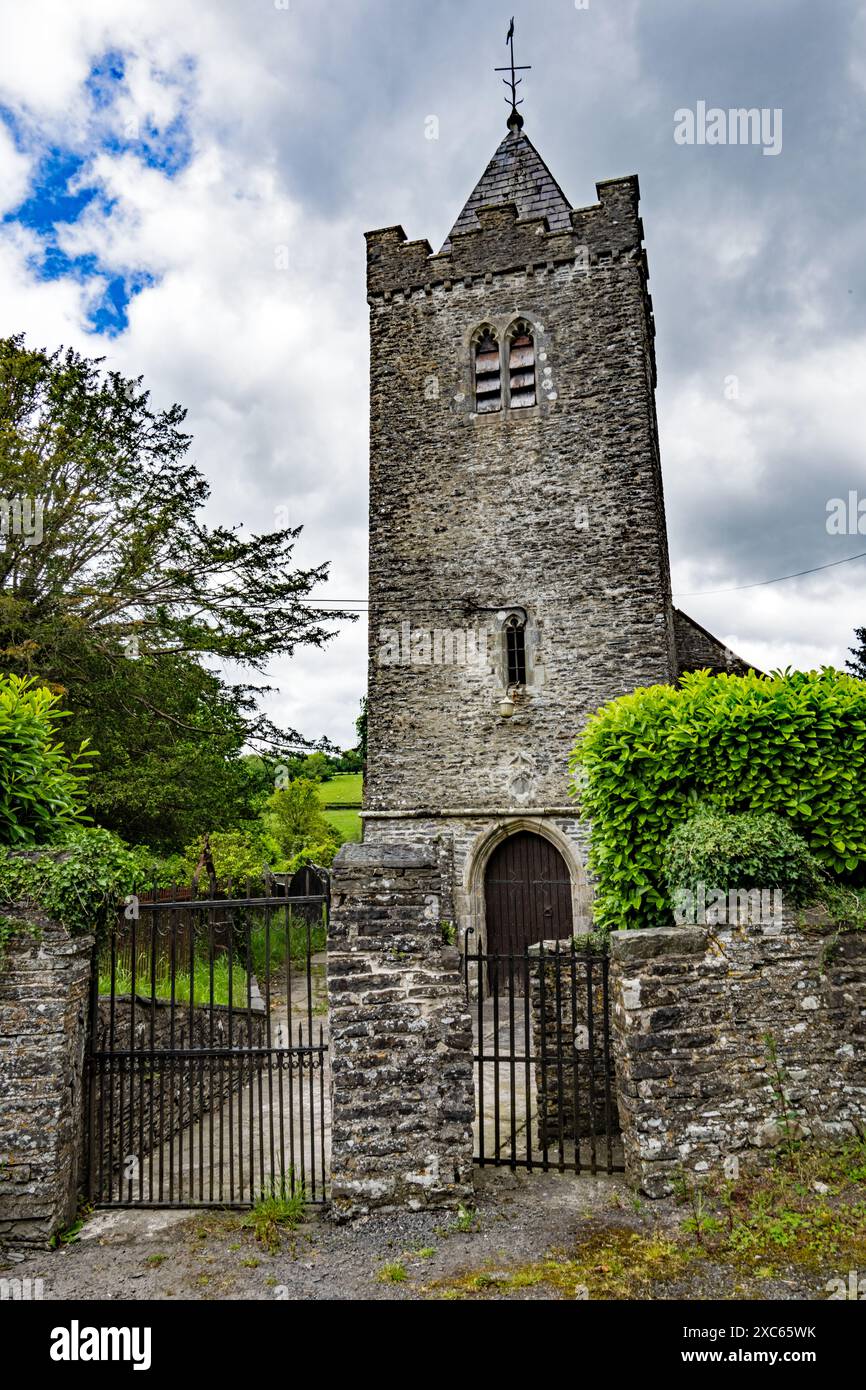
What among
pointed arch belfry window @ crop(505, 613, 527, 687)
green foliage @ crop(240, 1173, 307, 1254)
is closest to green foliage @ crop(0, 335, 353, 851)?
pointed arch belfry window @ crop(505, 613, 527, 687)

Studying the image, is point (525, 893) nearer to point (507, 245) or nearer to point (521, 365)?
point (521, 365)

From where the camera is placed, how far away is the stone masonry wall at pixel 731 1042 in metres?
5.52

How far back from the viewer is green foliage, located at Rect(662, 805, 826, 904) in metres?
5.95

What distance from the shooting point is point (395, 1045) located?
566 cm

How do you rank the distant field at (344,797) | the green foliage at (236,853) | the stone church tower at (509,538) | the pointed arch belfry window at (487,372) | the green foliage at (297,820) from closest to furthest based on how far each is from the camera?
the stone church tower at (509,538) → the pointed arch belfry window at (487,372) → the green foliage at (236,853) → the green foliage at (297,820) → the distant field at (344,797)

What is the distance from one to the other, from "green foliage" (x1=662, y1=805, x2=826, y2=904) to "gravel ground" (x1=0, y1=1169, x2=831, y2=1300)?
220 cm

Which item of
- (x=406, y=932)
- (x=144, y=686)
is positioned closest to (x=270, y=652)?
(x=144, y=686)

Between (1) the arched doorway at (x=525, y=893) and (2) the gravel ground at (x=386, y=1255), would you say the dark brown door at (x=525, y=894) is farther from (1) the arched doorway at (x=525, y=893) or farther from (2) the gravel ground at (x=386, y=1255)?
(2) the gravel ground at (x=386, y=1255)

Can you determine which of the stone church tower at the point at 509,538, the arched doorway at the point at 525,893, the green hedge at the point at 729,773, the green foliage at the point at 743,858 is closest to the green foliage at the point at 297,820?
the stone church tower at the point at 509,538

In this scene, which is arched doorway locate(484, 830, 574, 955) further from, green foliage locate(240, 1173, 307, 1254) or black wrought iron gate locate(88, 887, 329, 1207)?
green foliage locate(240, 1173, 307, 1254)

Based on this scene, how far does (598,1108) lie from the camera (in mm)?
6656

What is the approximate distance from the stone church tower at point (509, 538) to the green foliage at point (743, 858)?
7809mm

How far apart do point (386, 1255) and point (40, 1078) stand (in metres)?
2.56

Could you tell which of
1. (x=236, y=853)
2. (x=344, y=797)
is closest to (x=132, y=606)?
(x=236, y=853)
